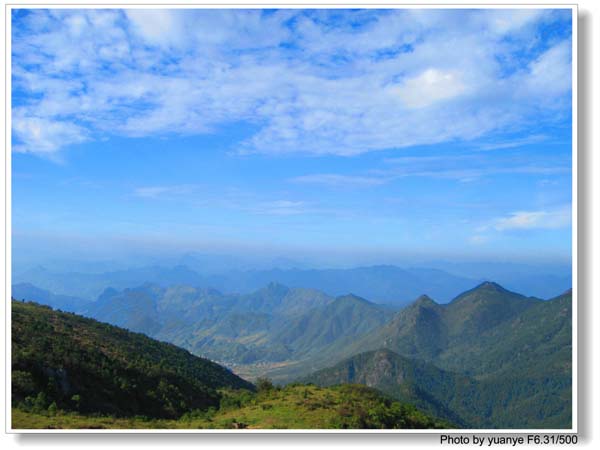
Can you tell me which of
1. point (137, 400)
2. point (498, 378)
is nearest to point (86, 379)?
point (137, 400)

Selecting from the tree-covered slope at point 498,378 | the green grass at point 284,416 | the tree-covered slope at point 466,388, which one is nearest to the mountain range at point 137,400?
the green grass at point 284,416

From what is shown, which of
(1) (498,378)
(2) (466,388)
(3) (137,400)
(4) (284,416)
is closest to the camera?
(4) (284,416)

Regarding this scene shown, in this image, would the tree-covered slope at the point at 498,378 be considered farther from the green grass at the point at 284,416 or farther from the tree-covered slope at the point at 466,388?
the green grass at the point at 284,416

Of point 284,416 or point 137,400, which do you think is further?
point 137,400

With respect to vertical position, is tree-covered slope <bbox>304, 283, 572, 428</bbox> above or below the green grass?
below

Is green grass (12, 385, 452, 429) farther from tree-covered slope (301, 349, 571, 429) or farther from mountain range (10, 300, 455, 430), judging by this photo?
tree-covered slope (301, 349, 571, 429)

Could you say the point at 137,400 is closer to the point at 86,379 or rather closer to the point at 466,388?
the point at 86,379

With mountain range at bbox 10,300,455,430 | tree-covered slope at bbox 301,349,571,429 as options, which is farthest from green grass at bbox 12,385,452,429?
tree-covered slope at bbox 301,349,571,429

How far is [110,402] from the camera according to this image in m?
A: 18.8
